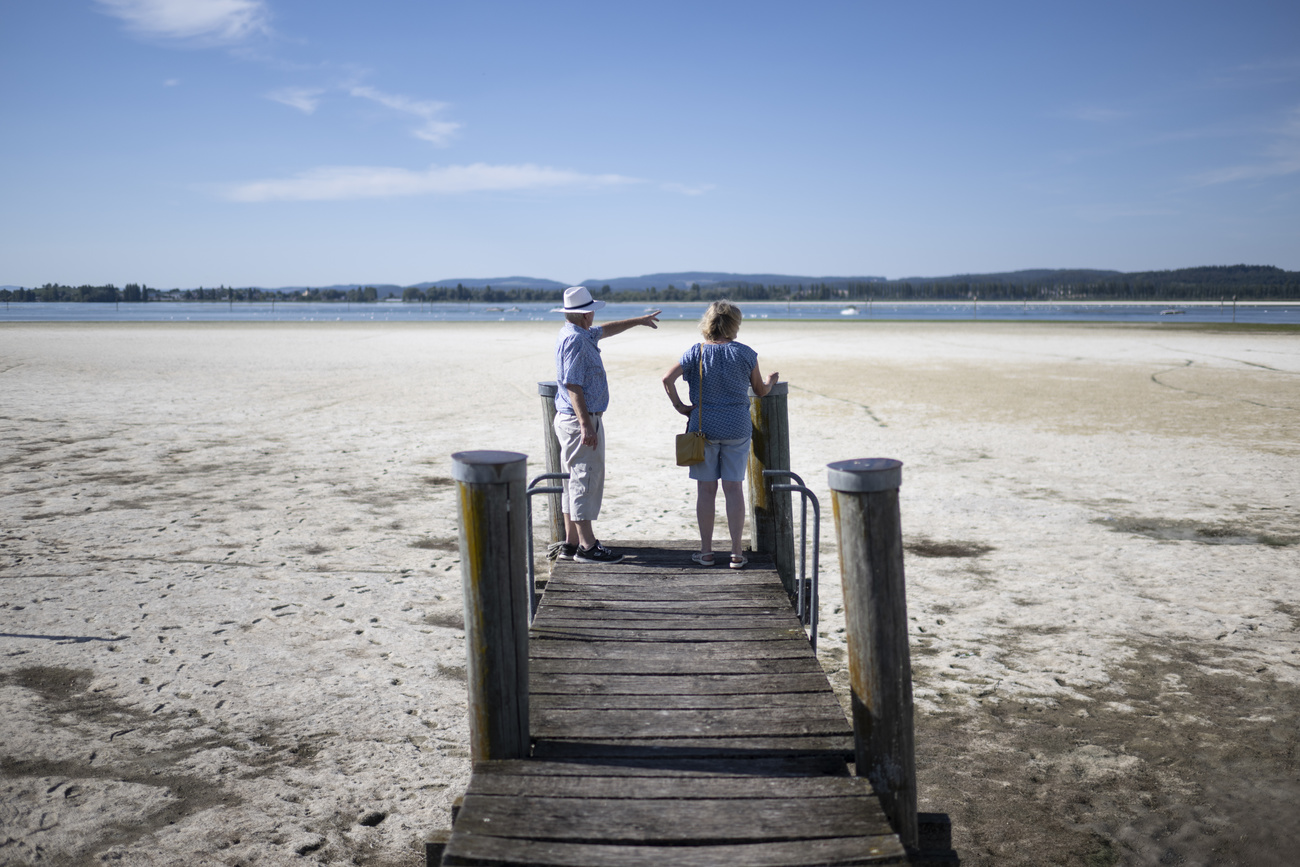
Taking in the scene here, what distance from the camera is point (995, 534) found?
7.71 metres

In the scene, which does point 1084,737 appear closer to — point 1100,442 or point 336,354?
point 1100,442

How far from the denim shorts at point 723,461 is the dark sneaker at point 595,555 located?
81cm

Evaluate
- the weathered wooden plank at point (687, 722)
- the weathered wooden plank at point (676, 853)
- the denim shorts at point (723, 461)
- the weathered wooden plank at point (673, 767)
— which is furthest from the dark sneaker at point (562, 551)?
the weathered wooden plank at point (676, 853)

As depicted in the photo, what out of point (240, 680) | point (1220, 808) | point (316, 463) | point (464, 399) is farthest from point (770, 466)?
point (464, 399)

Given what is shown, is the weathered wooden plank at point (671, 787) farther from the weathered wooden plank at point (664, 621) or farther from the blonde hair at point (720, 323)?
the blonde hair at point (720, 323)

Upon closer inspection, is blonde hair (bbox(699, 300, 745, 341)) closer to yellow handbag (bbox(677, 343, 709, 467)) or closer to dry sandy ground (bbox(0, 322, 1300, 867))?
yellow handbag (bbox(677, 343, 709, 467))

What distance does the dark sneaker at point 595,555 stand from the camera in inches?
220

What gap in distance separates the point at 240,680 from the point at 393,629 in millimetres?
997

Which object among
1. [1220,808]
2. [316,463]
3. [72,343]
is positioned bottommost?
[1220,808]

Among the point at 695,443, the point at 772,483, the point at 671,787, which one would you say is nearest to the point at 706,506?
the point at 695,443

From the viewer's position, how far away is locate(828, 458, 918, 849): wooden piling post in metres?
3.06

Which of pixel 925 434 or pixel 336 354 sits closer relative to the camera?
pixel 925 434

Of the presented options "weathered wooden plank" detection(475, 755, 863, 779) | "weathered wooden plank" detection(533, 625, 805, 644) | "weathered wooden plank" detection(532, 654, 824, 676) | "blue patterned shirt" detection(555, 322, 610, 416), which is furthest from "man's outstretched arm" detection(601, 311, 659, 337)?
"weathered wooden plank" detection(475, 755, 863, 779)

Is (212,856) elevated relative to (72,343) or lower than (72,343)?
lower
